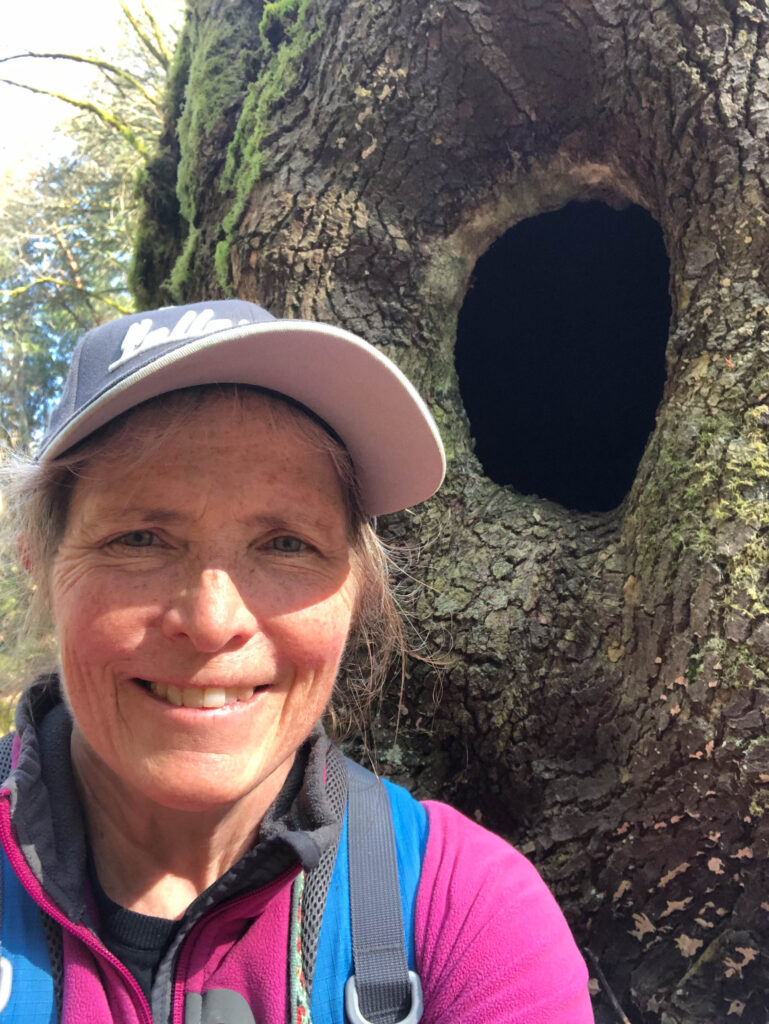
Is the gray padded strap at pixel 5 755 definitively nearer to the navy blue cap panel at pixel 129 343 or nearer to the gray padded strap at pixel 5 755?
the gray padded strap at pixel 5 755

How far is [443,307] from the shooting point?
227 cm

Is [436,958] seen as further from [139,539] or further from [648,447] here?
[648,447]

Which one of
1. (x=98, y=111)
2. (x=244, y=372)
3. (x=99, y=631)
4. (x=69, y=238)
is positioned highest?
(x=69, y=238)

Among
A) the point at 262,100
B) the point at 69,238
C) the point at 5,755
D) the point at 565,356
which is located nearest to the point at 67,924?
the point at 5,755

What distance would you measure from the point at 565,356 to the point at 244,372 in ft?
8.93

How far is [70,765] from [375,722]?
37.4 inches

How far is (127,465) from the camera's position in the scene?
1.15 m

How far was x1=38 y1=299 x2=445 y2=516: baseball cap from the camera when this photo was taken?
1.09 metres

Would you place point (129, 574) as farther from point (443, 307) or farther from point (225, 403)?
point (443, 307)

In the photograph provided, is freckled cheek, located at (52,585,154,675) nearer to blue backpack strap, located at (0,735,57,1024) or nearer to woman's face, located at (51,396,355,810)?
woman's face, located at (51,396,355,810)

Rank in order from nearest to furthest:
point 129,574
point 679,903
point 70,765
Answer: point 129,574 → point 70,765 → point 679,903

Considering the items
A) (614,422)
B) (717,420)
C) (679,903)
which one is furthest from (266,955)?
(614,422)

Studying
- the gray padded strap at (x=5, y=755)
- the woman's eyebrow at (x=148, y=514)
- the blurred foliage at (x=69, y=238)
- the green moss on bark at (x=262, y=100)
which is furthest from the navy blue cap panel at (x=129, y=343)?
the blurred foliage at (x=69, y=238)

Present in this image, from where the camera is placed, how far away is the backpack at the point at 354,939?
3.39 ft
